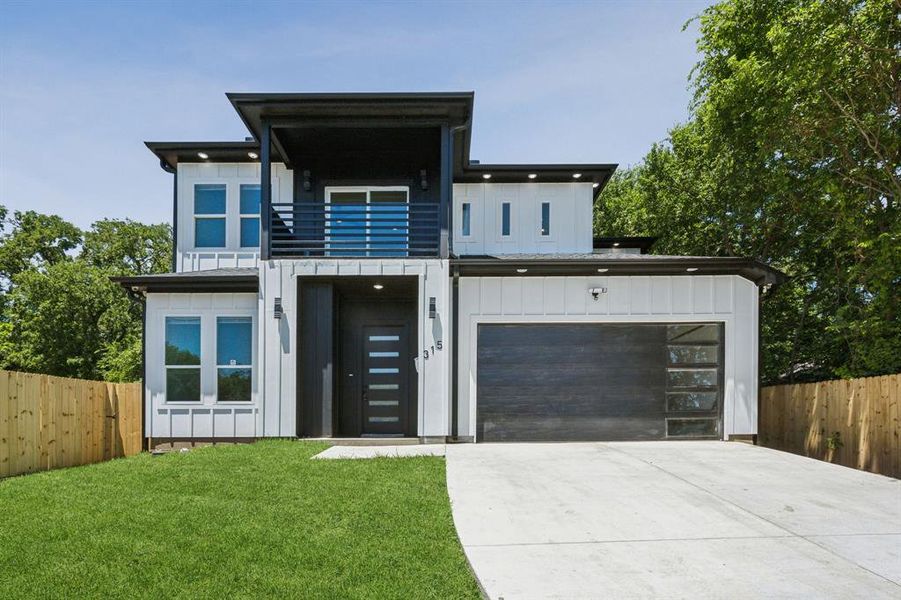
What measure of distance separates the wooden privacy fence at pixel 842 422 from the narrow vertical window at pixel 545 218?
5536 millimetres

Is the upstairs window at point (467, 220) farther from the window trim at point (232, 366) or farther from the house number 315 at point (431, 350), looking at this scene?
the window trim at point (232, 366)

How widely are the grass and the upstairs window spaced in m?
6.36

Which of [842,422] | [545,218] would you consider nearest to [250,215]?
[545,218]

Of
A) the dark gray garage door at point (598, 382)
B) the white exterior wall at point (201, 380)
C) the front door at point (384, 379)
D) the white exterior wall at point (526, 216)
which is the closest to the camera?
the dark gray garage door at point (598, 382)

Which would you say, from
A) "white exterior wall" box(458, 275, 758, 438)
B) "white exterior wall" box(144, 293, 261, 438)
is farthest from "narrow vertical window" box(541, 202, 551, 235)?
"white exterior wall" box(144, 293, 261, 438)

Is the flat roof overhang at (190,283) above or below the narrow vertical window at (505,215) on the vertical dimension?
below

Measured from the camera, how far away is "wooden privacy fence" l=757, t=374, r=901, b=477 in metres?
8.45

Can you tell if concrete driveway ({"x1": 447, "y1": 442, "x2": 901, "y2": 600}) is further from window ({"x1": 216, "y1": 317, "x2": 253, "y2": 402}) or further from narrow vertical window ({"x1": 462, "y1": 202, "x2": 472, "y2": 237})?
narrow vertical window ({"x1": 462, "y1": 202, "x2": 472, "y2": 237})

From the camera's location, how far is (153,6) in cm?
1052

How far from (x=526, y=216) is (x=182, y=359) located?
746 cm

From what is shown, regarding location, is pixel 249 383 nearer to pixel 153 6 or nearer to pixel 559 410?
pixel 559 410

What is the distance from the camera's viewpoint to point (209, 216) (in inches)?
444

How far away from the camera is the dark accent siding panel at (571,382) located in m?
9.30

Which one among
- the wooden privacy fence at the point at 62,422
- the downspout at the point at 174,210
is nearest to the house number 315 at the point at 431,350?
the wooden privacy fence at the point at 62,422
